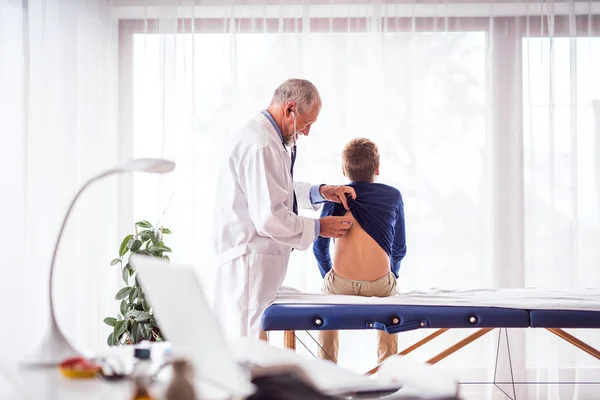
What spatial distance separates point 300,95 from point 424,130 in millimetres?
1181

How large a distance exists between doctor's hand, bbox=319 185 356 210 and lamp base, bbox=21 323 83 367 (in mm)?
1443

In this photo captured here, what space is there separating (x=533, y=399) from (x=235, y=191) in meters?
2.03

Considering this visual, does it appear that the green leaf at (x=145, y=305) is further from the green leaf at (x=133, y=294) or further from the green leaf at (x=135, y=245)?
the green leaf at (x=135, y=245)

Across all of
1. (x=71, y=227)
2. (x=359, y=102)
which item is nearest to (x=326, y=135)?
(x=359, y=102)

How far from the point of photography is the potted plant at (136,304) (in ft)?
10.3

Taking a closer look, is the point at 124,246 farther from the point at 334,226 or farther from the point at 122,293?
the point at 334,226

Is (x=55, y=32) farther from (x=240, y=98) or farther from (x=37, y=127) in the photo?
(x=240, y=98)

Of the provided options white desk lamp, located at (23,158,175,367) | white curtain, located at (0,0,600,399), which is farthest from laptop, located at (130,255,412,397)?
white curtain, located at (0,0,600,399)

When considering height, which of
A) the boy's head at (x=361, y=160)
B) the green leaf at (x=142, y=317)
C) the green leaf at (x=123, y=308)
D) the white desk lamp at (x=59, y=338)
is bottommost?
the green leaf at (x=142, y=317)

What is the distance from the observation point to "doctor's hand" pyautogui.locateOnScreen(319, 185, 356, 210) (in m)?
2.65

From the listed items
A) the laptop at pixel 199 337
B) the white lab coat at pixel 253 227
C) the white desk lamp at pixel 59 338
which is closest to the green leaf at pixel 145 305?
the white lab coat at pixel 253 227

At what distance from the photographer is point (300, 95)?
2529 millimetres

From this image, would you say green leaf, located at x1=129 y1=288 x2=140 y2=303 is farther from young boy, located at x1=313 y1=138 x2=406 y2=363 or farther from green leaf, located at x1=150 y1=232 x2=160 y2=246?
young boy, located at x1=313 y1=138 x2=406 y2=363

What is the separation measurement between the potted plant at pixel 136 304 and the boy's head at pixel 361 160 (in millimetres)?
1042
